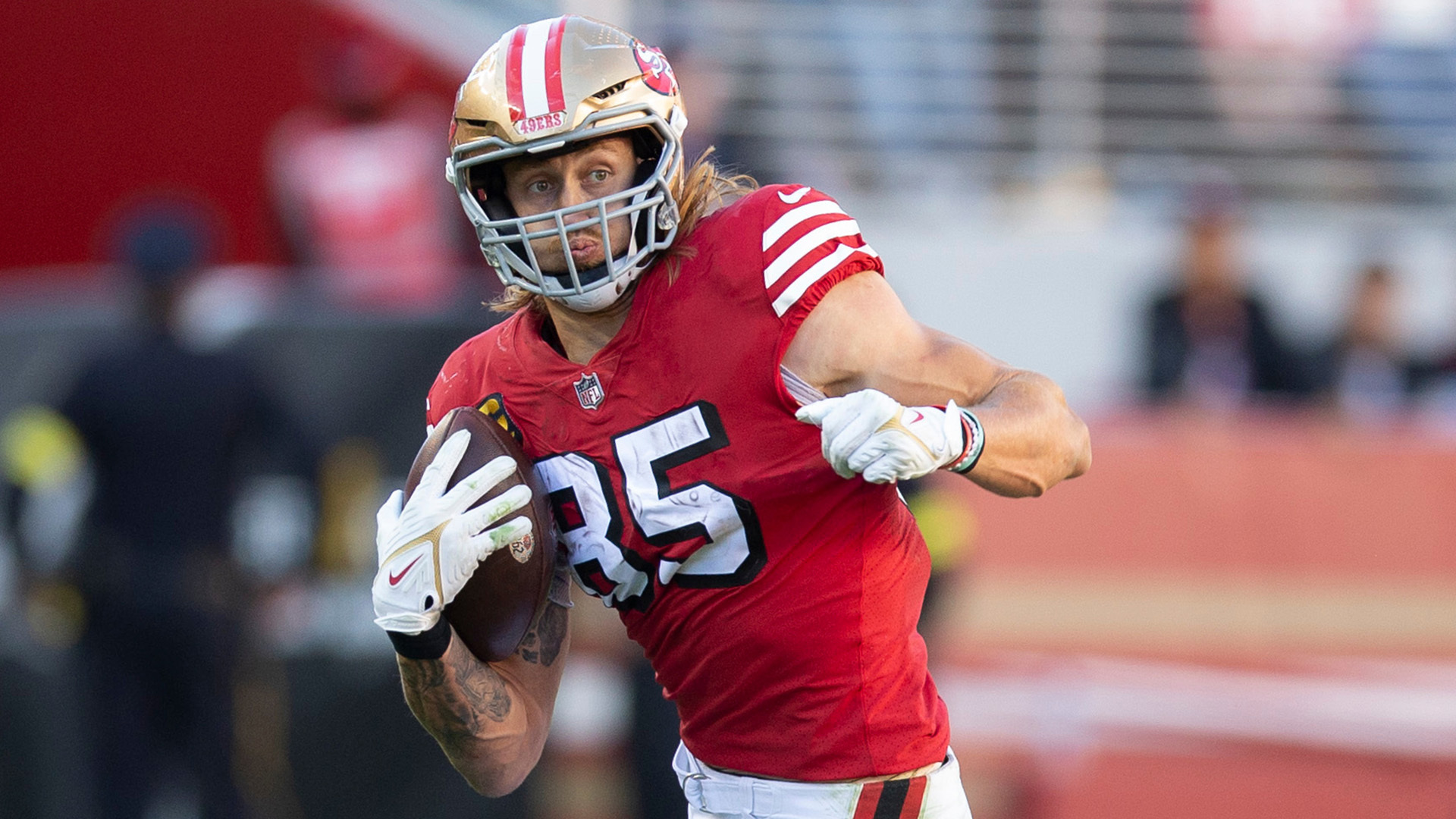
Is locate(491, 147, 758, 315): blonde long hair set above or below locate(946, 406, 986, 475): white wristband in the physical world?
above

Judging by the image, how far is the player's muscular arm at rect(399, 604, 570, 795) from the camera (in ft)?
8.36

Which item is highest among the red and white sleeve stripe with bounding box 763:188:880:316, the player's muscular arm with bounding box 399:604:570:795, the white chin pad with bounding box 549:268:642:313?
the red and white sleeve stripe with bounding box 763:188:880:316

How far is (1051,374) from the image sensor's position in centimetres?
756

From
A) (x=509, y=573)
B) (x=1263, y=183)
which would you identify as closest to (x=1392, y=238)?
(x=1263, y=183)

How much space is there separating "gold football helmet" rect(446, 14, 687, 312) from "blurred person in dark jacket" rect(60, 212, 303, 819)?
3.00 meters

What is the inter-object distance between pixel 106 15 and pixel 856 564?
7335 mm

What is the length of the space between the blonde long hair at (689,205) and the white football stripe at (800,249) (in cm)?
16

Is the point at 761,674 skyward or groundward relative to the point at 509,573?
groundward

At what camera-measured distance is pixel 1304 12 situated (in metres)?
8.22

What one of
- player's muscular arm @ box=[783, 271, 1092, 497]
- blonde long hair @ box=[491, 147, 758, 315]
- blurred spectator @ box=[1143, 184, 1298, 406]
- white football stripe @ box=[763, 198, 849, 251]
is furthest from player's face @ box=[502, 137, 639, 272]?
blurred spectator @ box=[1143, 184, 1298, 406]

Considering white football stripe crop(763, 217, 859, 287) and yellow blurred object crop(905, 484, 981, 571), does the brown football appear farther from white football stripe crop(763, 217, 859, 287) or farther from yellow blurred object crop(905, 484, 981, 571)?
yellow blurred object crop(905, 484, 981, 571)

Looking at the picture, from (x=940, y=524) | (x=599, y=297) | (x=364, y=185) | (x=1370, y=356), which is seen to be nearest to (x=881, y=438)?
(x=599, y=297)

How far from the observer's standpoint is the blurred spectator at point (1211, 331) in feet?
20.4

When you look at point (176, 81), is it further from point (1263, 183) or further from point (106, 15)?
point (1263, 183)
